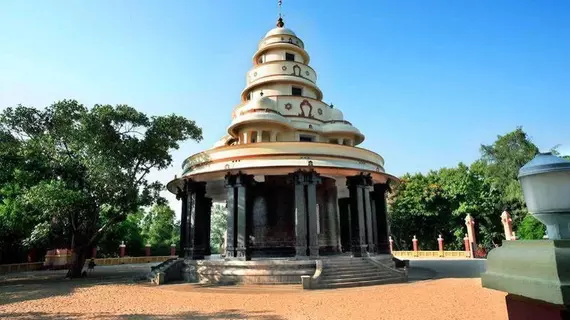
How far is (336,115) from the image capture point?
2669cm

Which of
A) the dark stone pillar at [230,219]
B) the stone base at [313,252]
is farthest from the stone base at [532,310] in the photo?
the dark stone pillar at [230,219]

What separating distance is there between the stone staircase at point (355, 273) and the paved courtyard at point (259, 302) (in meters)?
0.93

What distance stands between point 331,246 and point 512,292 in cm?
2136

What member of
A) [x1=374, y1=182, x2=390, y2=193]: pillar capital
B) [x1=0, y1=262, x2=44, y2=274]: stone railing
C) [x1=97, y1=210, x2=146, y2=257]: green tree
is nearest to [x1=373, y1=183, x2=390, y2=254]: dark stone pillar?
[x1=374, y1=182, x2=390, y2=193]: pillar capital

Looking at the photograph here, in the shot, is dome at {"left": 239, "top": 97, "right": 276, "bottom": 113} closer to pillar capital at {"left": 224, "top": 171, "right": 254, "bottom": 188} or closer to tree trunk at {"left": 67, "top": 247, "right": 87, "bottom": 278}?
pillar capital at {"left": 224, "top": 171, "right": 254, "bottom": 188}

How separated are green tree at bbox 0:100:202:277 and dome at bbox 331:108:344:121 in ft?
31.3

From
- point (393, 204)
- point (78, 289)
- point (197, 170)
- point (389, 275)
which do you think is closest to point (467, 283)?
point (389, 275)

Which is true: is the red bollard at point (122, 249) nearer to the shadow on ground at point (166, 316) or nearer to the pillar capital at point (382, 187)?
the pillar capital at point (382, 187)

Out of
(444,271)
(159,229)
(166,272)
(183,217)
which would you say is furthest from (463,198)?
(159,229)

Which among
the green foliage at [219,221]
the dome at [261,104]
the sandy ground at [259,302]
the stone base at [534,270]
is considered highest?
the dome at [261,104]

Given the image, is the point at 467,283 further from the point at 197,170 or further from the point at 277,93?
the point at 277,93

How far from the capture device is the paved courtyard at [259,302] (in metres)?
10.4

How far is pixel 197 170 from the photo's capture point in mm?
20938

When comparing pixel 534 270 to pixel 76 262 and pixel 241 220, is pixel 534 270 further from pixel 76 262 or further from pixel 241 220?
pixel 76 262
